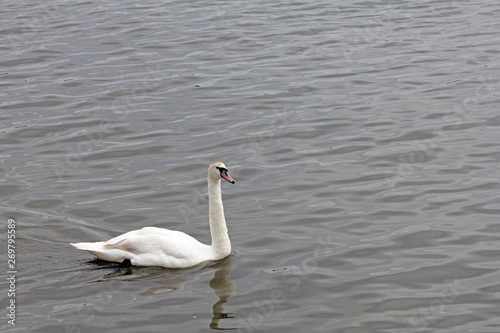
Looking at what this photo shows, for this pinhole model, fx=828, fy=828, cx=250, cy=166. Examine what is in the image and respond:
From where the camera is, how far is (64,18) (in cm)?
2692

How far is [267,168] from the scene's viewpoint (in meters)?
13.7

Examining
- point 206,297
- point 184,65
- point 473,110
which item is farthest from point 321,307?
point 184,65

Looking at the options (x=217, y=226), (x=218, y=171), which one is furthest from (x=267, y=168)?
(x=217, y=226)

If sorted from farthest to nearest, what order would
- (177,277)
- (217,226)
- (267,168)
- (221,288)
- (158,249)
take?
1. (267,168)
2. (217,226)
3. (158,249)
4. (177,277)
5. (221,288)

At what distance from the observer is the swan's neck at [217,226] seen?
34.3 feet

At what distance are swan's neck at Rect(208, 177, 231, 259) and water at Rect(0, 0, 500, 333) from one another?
18cm

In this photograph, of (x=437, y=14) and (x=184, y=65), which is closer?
(x=184, y=65)

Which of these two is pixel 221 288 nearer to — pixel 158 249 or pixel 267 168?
pixel 158 249

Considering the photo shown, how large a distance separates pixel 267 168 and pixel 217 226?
3.35 m

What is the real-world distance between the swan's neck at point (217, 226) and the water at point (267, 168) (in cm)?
18

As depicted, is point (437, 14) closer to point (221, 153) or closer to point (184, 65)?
point (184, 65)

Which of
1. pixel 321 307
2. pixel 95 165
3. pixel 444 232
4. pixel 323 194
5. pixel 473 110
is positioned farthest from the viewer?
pixel 473 110

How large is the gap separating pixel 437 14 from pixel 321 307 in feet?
58.4

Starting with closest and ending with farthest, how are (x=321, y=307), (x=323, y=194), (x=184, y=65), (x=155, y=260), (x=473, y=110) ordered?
1. (x=321, y=307)
2. (x=155, y=260)
3. (x=323, y=194)
4. (x=473, y=110)
5. (x=184, y=65)
